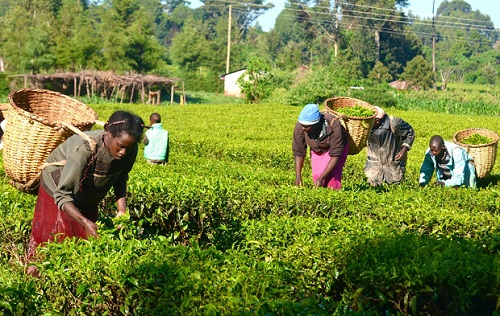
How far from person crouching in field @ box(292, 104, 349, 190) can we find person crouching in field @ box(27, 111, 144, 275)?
313cm

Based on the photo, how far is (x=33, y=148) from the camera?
241 inches

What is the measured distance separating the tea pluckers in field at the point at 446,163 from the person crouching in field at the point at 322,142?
1.80 meters

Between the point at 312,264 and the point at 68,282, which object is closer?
the point at 68,282

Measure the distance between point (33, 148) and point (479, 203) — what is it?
5.56m

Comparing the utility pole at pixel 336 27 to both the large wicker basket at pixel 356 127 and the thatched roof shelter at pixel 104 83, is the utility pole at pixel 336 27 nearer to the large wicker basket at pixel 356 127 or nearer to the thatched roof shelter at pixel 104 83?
the thatched roof shelter at pixel 104 83

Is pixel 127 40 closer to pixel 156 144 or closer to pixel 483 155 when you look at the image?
pixel 156 144

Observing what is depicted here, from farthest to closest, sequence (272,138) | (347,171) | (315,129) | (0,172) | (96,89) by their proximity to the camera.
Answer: (96,89) < (272,138) < (347,171) < (0,172) < (315,129)

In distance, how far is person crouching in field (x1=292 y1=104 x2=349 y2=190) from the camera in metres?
8.43

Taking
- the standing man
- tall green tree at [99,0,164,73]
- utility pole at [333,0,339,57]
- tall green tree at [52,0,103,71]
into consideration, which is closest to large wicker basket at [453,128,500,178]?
the standing man

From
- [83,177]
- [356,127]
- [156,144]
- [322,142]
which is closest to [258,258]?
[83,177]

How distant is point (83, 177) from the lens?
17.7ft

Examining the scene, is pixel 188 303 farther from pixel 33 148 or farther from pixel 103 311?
pixel 33 148

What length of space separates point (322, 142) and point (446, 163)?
2.51 meters

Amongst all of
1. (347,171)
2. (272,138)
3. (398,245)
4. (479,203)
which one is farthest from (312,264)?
(272,138)
